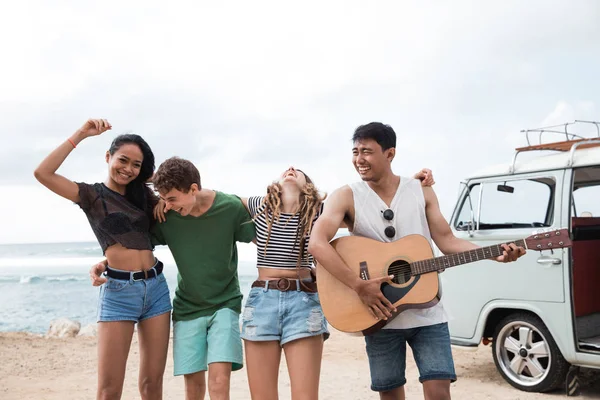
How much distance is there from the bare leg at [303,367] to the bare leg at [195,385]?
2.32ft

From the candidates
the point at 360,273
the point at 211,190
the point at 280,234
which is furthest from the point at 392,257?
the point at 211,190

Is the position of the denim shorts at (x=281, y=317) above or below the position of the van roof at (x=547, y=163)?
below

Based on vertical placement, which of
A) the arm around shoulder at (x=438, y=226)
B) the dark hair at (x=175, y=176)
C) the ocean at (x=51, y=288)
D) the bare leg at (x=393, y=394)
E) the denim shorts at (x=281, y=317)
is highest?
the dark hair at (x=175, y=176)

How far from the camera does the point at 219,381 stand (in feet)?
11.1

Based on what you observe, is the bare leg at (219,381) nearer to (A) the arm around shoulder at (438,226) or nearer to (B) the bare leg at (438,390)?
(B) the bare leg at (438,390)

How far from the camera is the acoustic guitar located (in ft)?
10.6

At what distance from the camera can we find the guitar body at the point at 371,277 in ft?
10.7

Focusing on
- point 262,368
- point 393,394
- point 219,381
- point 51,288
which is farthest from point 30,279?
point 393,394

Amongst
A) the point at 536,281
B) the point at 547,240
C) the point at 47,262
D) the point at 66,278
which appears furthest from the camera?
the point at 47,262

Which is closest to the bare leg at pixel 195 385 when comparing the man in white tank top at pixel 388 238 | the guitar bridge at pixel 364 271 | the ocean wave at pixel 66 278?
the man in white tank top at pixel 388 238

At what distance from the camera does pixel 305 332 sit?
10.3 ft

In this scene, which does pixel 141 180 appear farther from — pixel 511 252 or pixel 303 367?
pixel 511 252

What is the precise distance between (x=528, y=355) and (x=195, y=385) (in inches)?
146

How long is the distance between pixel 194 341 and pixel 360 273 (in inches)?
41.6
